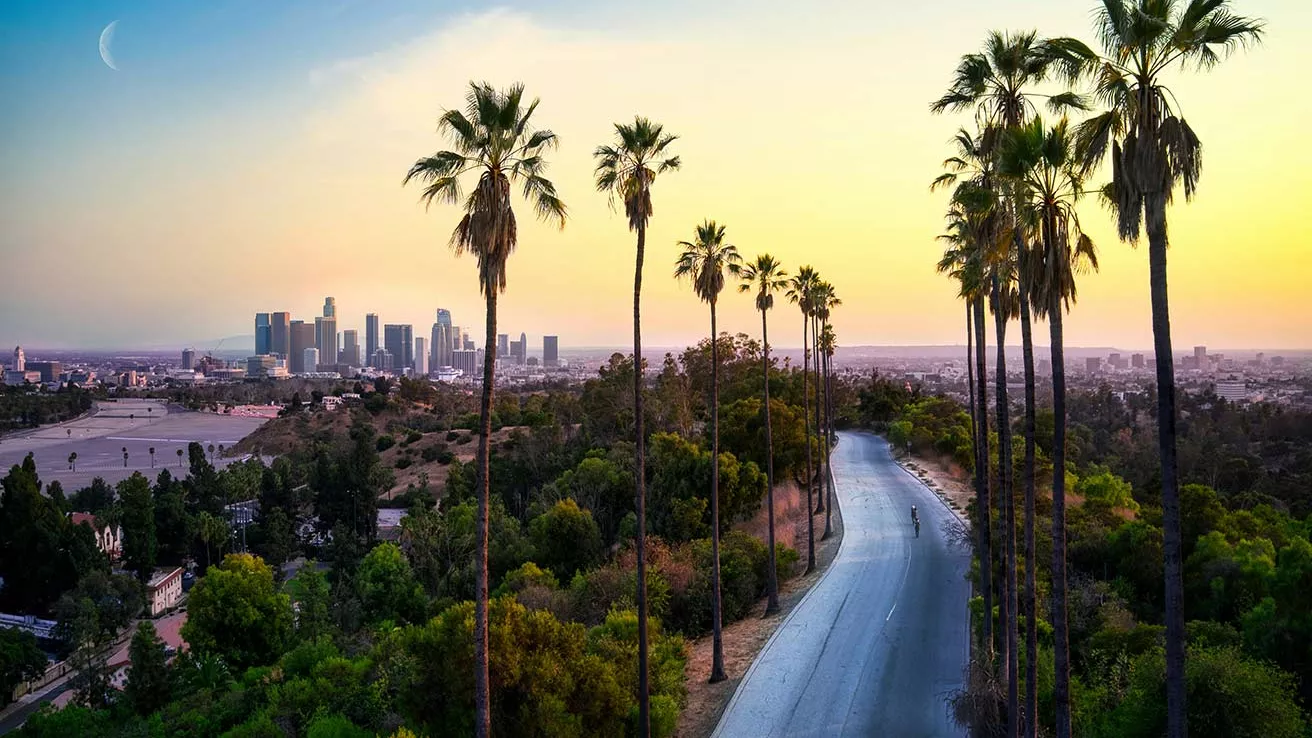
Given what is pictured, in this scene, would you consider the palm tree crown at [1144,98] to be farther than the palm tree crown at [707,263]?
No

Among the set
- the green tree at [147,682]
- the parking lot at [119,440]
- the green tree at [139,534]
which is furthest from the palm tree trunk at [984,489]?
the parking lot at [119,440]

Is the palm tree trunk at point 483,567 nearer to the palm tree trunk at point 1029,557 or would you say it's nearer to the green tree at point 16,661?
the palm tree trunk at point 1029,557

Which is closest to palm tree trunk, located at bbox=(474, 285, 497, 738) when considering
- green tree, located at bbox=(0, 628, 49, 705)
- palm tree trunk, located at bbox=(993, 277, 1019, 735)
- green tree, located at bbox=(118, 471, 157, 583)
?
palm tree trunk, located at bbox=(993, 277, 1019, 735)

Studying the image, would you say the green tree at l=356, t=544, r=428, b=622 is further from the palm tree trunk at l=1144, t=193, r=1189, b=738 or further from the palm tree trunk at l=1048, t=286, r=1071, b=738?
the palm tree trunk at l=1144, t=193, r=1189, b=738

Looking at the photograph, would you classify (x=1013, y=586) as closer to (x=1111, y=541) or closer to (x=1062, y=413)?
(x=1062, y=413)

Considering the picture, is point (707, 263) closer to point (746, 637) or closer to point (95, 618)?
point (746, 637)

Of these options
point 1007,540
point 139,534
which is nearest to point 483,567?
point 1007,540
